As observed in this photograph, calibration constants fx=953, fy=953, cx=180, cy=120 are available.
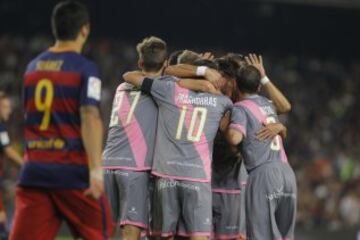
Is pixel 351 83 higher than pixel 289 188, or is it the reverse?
pixel 289 188

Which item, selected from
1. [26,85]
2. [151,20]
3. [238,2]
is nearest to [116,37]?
[151,20]

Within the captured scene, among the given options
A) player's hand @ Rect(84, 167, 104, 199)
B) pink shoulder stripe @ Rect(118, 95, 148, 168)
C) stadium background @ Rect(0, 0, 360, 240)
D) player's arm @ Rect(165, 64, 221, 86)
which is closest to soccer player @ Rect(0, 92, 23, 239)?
pink shoulder stripe @ Rect(118, 95, 148, 168)

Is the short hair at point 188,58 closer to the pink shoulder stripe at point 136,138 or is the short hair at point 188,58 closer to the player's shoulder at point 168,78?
the player's shoulder at point 168,78

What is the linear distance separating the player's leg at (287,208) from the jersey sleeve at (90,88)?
2.99 metres

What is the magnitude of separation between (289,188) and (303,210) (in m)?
12.2

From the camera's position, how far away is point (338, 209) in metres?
21.3

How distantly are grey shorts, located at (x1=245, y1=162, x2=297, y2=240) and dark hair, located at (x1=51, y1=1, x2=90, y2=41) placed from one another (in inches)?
117

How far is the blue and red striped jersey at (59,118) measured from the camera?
678 centimetres

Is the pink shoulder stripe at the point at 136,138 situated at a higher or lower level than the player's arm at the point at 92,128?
lower

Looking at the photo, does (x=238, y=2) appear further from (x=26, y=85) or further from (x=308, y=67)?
(x=26, y=85)

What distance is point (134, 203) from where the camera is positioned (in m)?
9.16

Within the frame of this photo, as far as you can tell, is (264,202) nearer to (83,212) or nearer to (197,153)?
(197,153)

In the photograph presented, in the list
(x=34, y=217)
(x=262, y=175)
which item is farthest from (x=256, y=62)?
(x=34, y=217)

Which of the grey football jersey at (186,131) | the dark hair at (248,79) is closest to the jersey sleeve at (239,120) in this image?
the grey football jersey at (186,131)
